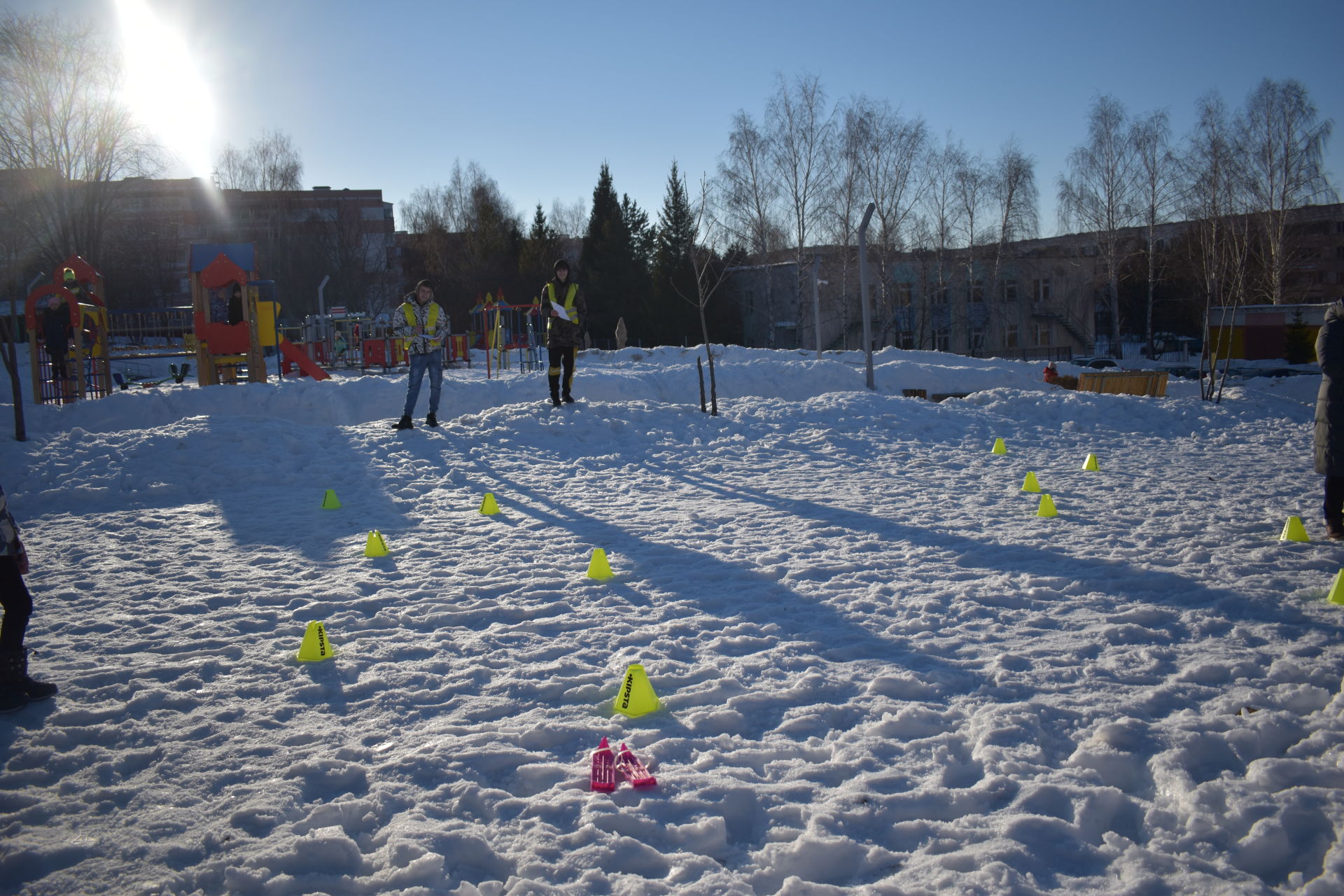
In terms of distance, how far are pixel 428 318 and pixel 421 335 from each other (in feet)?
0.88

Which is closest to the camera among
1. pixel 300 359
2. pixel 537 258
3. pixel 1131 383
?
pixel 1131 383

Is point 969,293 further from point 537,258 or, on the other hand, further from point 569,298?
point 569,298

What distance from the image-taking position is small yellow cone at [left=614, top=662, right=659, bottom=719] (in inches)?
132

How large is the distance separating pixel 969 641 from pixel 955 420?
887cm

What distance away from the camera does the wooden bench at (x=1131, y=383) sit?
56.7 feet

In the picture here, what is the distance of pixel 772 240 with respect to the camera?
3819cm

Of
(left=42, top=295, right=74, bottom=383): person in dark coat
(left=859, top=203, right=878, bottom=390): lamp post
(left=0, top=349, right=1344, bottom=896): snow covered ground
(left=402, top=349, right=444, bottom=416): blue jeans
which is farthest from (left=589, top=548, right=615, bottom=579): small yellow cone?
(left=42, top=295, right=74, bottom=383): person in dark coat

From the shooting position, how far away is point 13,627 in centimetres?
361

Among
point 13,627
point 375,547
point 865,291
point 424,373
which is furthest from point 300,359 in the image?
point 13,627

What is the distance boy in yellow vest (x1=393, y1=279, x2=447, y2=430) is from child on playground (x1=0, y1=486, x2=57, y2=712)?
7.45 meters

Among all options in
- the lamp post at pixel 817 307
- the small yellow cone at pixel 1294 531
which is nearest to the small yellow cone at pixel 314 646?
the small yellow cone at pixel 1294 531

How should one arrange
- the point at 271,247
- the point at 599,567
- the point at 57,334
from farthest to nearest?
the point at 271,247
the point at 57,334
the point at 599,567

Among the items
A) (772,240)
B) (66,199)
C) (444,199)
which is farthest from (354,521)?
(444,199)

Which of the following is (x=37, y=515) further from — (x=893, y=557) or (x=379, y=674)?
(x=893, y=557)
